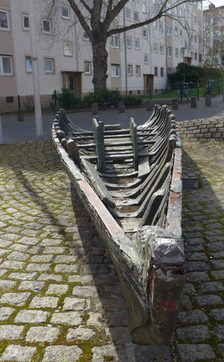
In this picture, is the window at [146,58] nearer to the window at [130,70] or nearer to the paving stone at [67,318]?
the window at [130,70]

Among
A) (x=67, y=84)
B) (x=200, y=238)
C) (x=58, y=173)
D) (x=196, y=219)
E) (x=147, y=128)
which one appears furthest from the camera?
(x=67, y=84)

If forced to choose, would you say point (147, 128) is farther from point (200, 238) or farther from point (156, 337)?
point (156, 337)

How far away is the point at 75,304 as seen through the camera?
125 inches

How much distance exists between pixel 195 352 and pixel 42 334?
114cm

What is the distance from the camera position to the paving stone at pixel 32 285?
342cm

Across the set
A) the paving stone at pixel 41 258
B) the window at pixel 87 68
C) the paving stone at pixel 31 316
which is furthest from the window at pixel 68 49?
the paving stone at pixel 31 316

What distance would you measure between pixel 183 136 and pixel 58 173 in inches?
197

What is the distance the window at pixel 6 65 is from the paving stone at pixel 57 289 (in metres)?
23.0

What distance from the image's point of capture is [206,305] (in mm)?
3082

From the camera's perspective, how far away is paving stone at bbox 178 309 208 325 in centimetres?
288

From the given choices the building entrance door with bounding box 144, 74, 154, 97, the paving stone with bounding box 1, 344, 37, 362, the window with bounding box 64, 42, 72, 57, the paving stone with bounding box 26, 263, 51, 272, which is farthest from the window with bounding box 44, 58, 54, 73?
the paving stone with bounding box 1, 344, 37, 362

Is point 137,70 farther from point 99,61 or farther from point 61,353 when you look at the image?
point 61,353

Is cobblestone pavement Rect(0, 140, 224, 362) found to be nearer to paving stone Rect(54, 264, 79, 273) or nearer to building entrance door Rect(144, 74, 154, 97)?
paving stone Rect(54, 264, 79, 273)

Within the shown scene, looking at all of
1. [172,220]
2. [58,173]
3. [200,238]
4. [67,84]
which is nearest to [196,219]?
[200,238]
